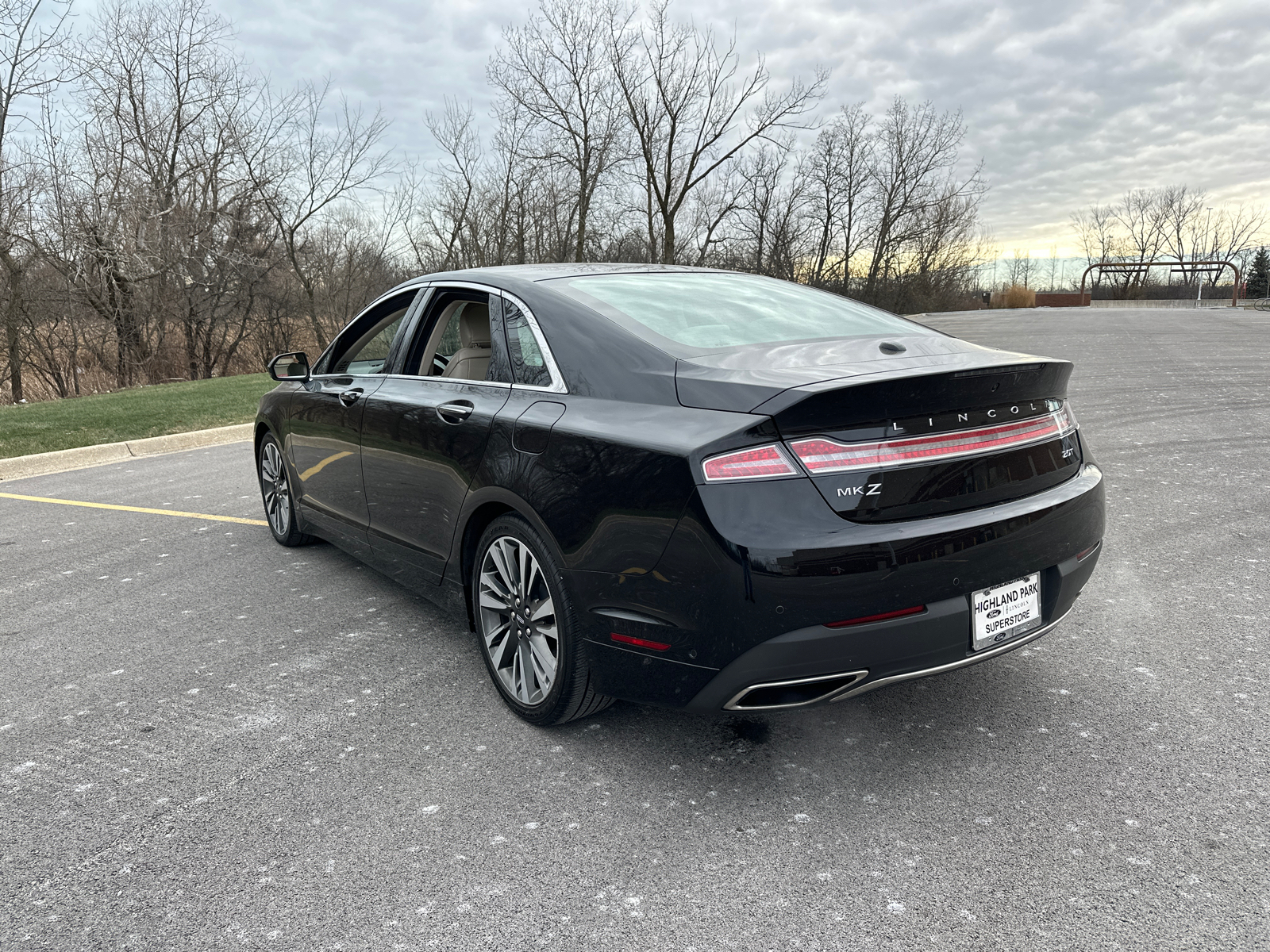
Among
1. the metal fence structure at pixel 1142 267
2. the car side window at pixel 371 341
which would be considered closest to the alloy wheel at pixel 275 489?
the car side window at pixel 371 341

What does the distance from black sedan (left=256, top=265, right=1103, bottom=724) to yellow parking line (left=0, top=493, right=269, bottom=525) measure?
135 inches

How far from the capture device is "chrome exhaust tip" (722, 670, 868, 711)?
245 centimetres

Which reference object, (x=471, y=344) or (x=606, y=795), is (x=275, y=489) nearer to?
(x=471, y=344)

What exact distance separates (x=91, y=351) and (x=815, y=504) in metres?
27.9

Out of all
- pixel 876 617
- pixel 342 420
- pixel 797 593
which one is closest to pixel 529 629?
pixel 797 593

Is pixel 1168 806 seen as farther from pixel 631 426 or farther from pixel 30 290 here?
pixel 30 290

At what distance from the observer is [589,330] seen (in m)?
3.04

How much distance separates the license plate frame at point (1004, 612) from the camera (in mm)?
2574

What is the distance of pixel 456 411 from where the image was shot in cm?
346

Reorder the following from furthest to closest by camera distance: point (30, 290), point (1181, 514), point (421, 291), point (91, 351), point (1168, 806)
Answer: point (91, 351) < point (30, 290) < point (1181, 514) < point (421, 291) < point (1168, 806)

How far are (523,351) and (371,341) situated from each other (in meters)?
1.72

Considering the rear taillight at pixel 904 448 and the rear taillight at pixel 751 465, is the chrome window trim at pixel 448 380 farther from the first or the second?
the rear taillight at pixel 904 448

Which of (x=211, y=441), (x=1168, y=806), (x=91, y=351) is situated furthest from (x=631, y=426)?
(x=91, y=351)

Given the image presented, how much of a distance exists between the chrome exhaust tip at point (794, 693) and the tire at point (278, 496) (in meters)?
3.74
